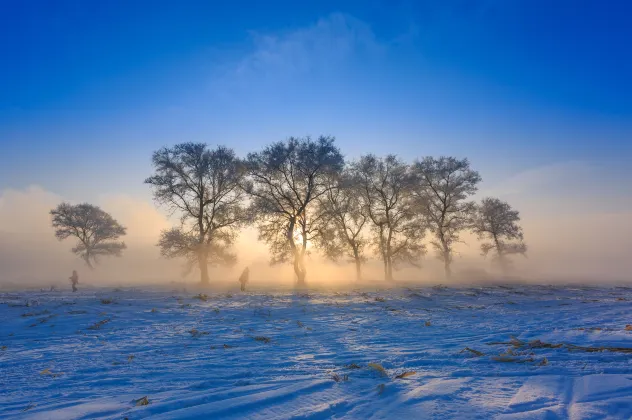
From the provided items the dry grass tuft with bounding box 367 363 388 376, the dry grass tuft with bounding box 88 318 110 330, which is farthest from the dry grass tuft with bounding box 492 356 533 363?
the dry grass tuft with bounding box 88 318 110 330

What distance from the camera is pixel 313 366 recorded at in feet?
15.9

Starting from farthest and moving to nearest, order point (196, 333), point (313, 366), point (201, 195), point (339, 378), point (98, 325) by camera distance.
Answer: point (201, 195)
point (98, 325)
point (196, 333)
point (313, 366)
point (339, 378)

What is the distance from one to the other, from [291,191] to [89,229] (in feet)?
103

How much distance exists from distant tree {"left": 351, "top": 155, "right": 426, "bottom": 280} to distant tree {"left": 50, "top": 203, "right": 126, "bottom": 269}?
1328 inches

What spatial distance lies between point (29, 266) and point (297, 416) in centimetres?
8568

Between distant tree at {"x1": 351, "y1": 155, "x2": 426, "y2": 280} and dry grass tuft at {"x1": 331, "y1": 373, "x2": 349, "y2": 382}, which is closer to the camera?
dry grass tuft at {"x1": 331, "y1": 373, "x2": 349, "y2": 382}

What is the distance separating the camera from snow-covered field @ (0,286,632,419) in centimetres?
322

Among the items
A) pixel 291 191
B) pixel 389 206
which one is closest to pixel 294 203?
pixel 291 191

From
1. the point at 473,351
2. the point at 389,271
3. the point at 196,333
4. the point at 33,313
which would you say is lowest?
the point at 389,271

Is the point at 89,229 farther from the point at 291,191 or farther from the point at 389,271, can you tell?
the point at 389,271

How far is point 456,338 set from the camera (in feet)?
21.5

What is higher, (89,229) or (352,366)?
(89,229)

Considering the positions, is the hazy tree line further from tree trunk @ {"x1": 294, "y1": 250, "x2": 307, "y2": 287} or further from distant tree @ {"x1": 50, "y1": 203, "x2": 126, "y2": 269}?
distant tree @ {"x1": 50, "y1": 203, "x2": 126, "y2": 269}

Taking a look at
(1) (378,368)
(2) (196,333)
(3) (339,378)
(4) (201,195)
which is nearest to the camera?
(3) (339,378)
